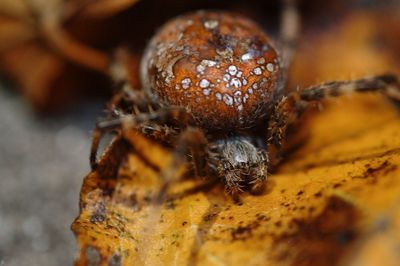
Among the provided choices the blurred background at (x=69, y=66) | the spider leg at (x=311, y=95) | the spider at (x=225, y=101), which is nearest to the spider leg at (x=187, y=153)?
the spider at (x=225, y=101)

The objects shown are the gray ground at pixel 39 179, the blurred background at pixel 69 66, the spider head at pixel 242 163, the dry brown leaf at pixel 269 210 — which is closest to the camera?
the dry brown leaf at pixel 269 210

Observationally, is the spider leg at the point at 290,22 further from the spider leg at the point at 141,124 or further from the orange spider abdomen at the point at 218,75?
the spider leg at the point at 141,124

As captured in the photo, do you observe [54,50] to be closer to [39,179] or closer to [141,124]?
[39,179]

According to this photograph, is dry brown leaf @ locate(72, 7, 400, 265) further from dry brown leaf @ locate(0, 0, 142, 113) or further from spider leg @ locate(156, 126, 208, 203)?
dry brown leaf @ locate(0, 0, 142, 113)

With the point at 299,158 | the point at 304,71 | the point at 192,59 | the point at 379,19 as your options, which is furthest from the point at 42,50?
the point at 379,19

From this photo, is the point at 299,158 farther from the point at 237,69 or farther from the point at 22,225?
the point at 22,225

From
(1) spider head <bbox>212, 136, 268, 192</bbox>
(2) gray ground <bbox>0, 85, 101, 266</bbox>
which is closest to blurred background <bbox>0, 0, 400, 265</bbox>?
(2) gray ground <bbox>0, 85, 101, 266</bbox>

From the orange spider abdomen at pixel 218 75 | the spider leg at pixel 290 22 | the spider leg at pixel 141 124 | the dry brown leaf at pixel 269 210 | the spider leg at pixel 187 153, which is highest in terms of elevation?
the spider leg at pixel 290 22
